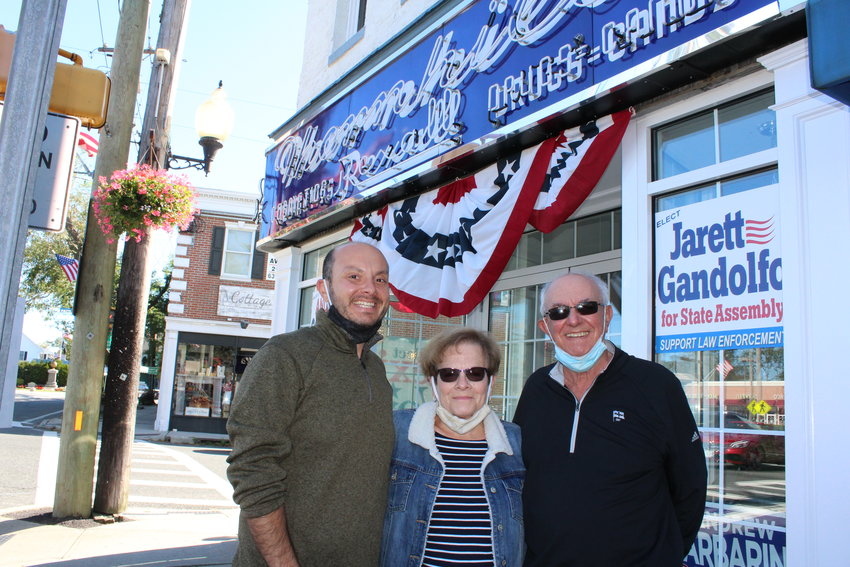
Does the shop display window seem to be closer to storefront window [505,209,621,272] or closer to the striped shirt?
storefront window [505,209,621,272]

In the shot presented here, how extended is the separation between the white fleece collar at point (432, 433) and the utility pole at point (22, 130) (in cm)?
Result: 149

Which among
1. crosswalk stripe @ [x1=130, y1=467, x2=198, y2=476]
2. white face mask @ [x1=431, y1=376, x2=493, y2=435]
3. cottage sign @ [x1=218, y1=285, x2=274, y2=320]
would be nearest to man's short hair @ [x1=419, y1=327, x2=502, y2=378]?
white face mask @ [x1=431, y1=376, x2=493, y2=435]

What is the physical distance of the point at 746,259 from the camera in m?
3.44

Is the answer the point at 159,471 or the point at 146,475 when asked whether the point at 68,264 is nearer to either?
the point at 146,475

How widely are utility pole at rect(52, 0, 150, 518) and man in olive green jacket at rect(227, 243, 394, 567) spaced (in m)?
5.34

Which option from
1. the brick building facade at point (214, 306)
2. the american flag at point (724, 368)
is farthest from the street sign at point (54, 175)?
the brick building facade at point (214, 306)

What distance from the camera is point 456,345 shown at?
2.76 meters

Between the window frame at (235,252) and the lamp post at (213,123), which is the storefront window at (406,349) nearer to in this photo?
the lamp post at (213,123)

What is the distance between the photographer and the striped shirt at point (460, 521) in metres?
2.42

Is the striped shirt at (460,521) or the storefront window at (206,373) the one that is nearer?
the striped shirt at (460,521)

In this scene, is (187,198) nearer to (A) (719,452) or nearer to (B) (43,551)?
(B) (43,551)

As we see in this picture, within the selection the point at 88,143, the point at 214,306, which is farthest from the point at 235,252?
the point at 88,143

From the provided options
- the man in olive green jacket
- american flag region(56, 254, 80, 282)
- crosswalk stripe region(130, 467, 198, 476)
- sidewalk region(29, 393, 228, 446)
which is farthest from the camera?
sidewalk region(29, 393, 228, 446)

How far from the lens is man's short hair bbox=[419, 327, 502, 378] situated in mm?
2777
